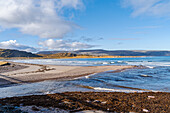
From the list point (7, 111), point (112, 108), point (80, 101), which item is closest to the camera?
point (7, 111)

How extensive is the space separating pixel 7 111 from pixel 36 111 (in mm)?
1438

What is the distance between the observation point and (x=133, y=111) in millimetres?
6984

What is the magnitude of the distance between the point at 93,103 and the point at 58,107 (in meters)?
2.21

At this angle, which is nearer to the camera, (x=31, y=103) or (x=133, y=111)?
(x=133, y=111)

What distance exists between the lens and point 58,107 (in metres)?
7.64

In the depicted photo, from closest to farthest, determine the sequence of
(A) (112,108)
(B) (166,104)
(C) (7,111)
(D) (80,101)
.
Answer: (C) (7,111) → (A) (112,108) → (B) (166,104) → (D) (80,101)

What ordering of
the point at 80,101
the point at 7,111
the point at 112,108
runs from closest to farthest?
the point at 7,111 → the point at 112,108 → the point at 80,101

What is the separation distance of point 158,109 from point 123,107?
185 centimetres

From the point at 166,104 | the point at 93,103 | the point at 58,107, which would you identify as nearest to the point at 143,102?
the point at 166,104

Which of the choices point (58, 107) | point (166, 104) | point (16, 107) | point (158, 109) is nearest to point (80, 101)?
point (58, 107)

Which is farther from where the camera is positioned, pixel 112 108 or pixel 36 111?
pixel 112 108

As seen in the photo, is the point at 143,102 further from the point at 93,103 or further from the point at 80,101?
the point at 80,101

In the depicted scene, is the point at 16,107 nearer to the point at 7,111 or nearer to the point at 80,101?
the point at 7,111

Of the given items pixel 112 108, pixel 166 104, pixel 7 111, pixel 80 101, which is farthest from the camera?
pixel 80 101
